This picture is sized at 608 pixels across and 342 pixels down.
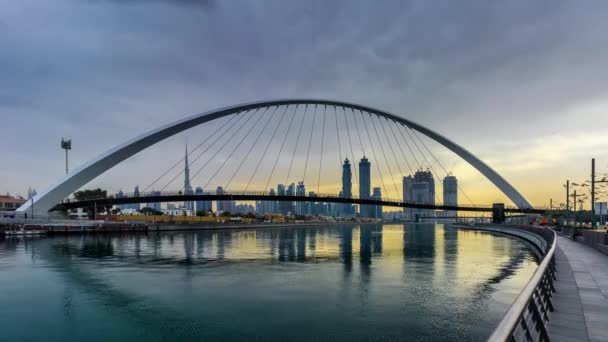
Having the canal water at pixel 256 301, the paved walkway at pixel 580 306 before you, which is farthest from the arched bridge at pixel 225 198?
the paved walkway at pixel 580 306

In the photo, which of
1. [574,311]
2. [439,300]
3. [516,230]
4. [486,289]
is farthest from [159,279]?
[516,230]

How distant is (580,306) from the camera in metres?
9.20

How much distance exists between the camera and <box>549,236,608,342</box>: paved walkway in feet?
23.7

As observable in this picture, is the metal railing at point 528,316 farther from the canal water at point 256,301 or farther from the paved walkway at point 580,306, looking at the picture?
the canal water at point 256,301

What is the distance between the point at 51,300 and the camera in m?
17.2

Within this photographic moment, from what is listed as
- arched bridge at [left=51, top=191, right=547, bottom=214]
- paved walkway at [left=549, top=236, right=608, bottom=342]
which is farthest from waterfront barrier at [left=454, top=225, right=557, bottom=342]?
arched bridge at [left=51, top=191, right=547, bottom=214]

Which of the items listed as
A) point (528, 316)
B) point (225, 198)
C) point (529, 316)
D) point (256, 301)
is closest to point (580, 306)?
point (529, 316)

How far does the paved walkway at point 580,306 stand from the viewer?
23.7 feet

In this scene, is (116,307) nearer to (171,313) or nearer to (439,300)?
(171,313)

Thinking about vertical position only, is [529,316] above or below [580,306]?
above

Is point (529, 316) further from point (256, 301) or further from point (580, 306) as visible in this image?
point (256, 301)

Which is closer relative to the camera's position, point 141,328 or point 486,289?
point 141,328

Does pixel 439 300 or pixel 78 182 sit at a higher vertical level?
pixel 78 182

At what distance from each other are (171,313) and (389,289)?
31.4 feet
